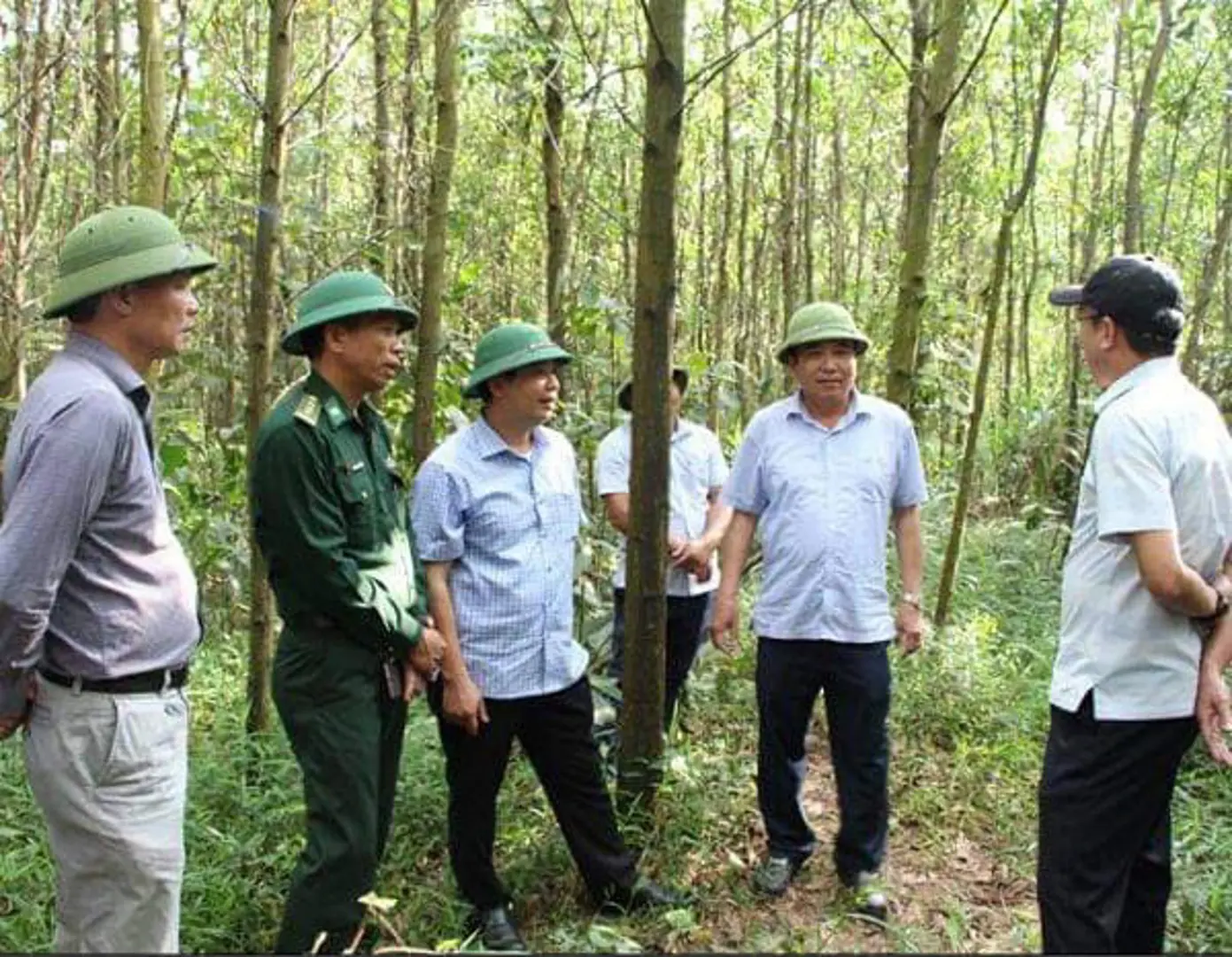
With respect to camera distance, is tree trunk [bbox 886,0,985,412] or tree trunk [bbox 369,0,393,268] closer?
tree trunk [bbox 886,0,985,412]

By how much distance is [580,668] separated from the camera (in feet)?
10.9

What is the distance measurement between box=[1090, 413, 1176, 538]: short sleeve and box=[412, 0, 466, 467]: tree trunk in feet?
9.34

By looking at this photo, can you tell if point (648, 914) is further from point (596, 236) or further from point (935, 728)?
point (596, 236)

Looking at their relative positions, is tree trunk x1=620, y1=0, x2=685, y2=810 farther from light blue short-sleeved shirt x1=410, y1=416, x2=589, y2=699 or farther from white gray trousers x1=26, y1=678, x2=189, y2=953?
white gray trousers x1=26, y1=678, x2=189, y2=953

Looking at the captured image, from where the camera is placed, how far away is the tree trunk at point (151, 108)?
12.7 feet

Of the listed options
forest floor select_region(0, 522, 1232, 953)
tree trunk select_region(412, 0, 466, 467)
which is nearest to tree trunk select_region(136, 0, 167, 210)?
tree trunk select_region(412, 0, 466, 467)

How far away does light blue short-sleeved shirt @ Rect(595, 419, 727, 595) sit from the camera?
460 cm

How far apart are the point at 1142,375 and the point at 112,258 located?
7.53ft

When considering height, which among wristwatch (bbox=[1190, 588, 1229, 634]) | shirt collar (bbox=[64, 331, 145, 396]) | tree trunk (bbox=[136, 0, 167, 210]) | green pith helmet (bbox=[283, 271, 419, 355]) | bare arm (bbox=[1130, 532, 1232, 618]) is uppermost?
tree trunk (bbox=[136, 0, 167, 210])

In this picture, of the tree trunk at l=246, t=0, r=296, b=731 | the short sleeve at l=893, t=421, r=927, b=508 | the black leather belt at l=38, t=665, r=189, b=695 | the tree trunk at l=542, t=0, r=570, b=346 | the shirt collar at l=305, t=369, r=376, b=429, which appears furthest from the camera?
the tree trunk at l=542, t=0, r=570, b=346

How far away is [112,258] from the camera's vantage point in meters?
2.29

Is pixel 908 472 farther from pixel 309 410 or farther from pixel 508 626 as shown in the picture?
pixel 309 410

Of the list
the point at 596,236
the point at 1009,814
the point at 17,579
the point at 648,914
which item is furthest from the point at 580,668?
the point at 596,236

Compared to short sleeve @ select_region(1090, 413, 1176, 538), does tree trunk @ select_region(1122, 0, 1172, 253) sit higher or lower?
higher
